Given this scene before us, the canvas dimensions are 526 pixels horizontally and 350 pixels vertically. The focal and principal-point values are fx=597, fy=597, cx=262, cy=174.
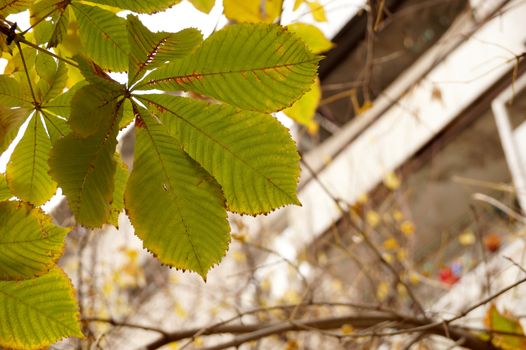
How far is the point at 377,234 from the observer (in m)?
4.12

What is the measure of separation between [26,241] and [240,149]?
187mm

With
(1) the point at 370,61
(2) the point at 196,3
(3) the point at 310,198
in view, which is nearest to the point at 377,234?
(3) the point at 310,198

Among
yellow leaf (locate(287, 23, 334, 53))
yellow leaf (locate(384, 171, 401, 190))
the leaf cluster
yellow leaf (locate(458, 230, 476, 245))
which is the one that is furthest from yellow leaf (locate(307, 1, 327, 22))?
yellow leaf (locate(458, 230, 476, 245))

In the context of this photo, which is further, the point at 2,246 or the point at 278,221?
the point at 278,221

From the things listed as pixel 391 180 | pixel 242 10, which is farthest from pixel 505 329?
pixel 391 180

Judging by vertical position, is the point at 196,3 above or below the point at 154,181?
above

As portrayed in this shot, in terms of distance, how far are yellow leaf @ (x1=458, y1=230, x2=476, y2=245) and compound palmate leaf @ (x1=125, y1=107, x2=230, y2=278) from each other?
13.5ft

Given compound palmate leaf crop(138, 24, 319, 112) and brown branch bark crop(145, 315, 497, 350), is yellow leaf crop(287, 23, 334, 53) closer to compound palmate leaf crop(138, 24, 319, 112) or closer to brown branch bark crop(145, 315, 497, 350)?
compound palmate leaf crop(138, 24, 319, 112)

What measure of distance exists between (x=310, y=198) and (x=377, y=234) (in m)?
0.91

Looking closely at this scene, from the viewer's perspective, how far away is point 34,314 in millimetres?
470

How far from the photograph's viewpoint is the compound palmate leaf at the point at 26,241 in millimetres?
458

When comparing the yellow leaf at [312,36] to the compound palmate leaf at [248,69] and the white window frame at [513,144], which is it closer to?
the compound palmate leaf at [248,69]

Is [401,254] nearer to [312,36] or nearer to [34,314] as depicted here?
[312,36]

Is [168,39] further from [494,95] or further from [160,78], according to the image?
[494,95]
